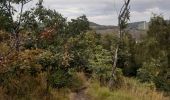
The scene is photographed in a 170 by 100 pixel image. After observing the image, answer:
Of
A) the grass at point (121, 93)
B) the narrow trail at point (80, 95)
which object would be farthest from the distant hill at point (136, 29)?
the narrow trail at point (80, 95)

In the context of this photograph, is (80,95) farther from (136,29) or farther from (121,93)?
(136,29)

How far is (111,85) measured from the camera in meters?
14.8

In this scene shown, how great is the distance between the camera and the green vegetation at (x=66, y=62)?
9.64 m

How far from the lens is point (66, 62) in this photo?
1202 cm

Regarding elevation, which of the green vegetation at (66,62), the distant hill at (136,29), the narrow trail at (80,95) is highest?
the distant hill at (136,29)

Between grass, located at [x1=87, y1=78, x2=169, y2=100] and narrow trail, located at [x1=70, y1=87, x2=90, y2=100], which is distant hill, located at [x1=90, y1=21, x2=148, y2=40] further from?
narrow trail, located at [x1=70, y1=87, x2=90, y2=100]

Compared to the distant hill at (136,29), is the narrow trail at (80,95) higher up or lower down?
lower down

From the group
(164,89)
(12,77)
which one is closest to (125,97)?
(12,77)

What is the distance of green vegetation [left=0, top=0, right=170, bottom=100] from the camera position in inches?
380

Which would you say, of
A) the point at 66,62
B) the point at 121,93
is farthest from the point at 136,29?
the point at 66,62

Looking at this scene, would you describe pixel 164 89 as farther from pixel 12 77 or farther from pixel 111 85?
pixel 12 77

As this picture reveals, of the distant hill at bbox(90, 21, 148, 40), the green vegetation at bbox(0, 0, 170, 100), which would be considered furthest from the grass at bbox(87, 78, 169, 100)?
the distant hill at bbox(90, 21, 148, 40)

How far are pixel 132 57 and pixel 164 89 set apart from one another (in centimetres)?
659

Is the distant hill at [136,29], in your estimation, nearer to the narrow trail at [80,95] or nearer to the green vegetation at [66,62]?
the green vegetation at [66,62]
